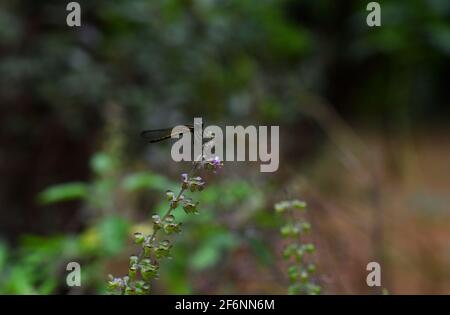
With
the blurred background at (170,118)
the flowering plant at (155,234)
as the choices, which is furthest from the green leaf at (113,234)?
the flowering plant at (155,234)

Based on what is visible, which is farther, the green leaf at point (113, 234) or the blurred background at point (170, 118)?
the blurred background at point (170, 118)

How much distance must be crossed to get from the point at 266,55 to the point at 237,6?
14.8 inches

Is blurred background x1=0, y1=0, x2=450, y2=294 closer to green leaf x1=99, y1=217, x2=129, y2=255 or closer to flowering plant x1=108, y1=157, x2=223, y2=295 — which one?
green leaf x1=99, y1=217, x2=129, y2=255

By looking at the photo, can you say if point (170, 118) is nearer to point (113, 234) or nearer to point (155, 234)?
point (113, 234)

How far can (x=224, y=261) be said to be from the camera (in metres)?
1.80

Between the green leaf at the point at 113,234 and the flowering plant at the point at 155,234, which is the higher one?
the green leaf at the point at 113,234

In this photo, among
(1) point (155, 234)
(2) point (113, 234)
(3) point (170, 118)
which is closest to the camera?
(1) point (155, 234)

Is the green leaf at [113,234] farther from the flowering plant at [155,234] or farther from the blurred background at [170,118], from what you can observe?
the flowering plant at [155,234]

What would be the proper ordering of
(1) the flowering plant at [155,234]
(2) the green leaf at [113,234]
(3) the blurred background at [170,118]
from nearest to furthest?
1. (1) the flowering plant at [155,234]
2. (2) the green leaf at [113,234]
3. (3) the blurred background at [170,118]

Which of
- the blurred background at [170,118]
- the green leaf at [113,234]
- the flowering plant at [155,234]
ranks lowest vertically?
the flowering plant at [155,234]

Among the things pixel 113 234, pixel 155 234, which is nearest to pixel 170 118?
pixel 113 234

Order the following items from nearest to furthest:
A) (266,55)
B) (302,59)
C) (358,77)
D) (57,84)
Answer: (57,84), (266,55), (302,59), (358,77)
